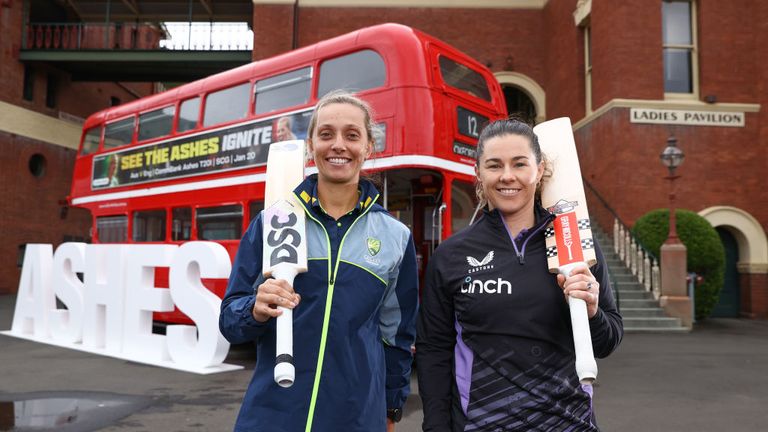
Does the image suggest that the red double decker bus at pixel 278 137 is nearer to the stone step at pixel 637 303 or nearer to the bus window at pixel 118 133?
the bus window at pixel 118 133

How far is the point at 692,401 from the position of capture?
627 centimetres

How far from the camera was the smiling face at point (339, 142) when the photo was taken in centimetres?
223

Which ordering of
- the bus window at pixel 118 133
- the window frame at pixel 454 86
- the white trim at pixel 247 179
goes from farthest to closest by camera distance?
the bus window at pixel 118 133
the window frame at pixel 454 86
the white trim at pixel 247 179

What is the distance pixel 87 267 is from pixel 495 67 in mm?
14527

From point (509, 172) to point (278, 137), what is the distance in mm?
6582

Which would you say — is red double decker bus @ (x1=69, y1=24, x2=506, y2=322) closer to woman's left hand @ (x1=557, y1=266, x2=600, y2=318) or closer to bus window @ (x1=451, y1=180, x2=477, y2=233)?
bus window @ (x1=451, y1=180, x2=477, y2=233)

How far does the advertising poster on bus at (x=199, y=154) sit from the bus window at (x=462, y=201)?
2.20 metres

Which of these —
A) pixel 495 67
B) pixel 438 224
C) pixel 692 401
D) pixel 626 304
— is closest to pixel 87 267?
pixel 438 224

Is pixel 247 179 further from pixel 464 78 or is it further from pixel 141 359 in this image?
pixel 464 78

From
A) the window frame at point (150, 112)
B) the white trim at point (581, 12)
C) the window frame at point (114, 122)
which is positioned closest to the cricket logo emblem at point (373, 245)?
the window frame at point (150, 112)

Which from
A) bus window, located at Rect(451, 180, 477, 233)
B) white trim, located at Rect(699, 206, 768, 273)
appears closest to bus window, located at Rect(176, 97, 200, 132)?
bus window, located at Rect(451, 180, 477, 233)

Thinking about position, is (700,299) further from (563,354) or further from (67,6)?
(67,6)

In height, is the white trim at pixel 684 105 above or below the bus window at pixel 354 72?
above

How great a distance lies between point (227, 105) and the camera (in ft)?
30.6
